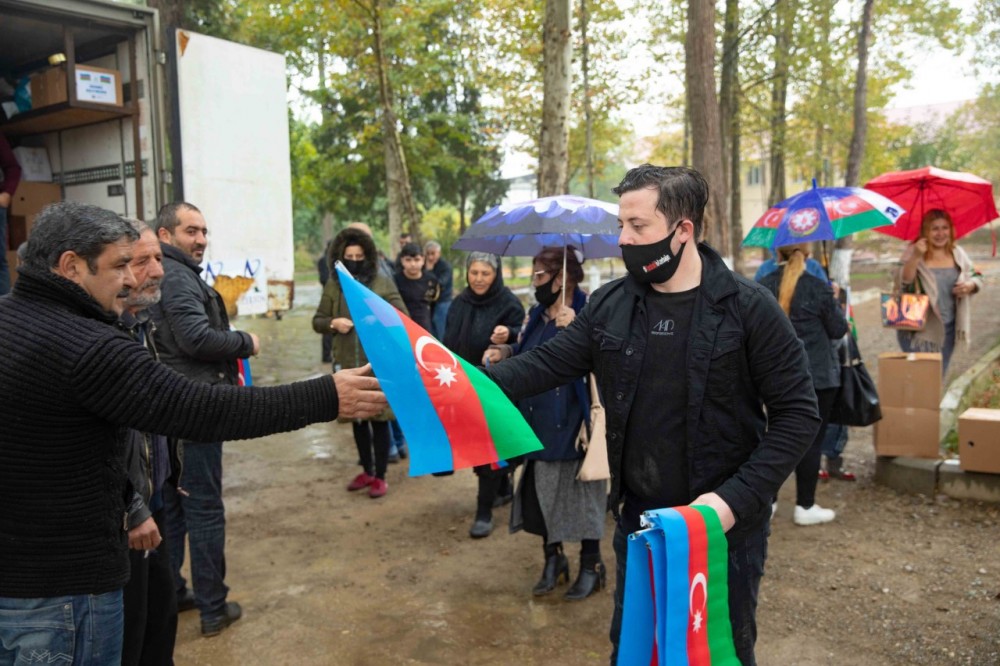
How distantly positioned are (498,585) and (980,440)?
357cm

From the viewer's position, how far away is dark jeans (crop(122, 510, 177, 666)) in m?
2.79

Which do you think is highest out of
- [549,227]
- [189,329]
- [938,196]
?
[938,196]

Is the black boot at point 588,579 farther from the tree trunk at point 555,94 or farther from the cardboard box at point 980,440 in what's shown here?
the tree trunk at point 555,94

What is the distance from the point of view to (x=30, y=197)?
7.08m

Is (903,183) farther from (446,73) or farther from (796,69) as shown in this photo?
(446,73)

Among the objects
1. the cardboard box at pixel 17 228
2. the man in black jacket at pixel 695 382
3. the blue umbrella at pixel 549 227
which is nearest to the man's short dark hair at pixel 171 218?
the blue umbrella at pixel 549 227

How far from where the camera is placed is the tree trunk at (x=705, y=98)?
26.4 feet

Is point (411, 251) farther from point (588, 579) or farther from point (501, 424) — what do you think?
point (501, 424)

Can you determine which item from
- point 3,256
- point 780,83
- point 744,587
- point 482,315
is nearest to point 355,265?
point 482,315

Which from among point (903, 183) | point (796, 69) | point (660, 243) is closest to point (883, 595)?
point (660, 243)

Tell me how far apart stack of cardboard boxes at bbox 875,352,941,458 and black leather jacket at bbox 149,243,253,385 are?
15.9 ft

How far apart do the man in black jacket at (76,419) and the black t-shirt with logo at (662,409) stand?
3.15 feet

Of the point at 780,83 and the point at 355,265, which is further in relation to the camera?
the point at 780,83

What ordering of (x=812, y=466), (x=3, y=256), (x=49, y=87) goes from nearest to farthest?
(x=812, y=466) → (x=3, y=256) → (x=49, y=87)
